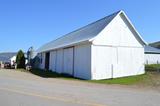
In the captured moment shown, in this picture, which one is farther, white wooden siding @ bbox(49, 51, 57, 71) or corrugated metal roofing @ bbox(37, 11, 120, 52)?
white wooden siding @ bbox(49, 51, 57, 71)

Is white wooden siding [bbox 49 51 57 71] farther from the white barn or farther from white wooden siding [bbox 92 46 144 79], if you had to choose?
white wooden siding [bbox 92 46 144 79]

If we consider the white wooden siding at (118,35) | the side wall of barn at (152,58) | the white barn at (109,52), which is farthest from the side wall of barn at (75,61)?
the side wall of barn at (152,58)

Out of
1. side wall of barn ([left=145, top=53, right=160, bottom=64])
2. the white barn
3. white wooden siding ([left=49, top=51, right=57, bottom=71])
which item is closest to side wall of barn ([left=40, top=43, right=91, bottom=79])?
the white barn

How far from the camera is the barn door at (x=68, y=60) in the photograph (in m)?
30.0

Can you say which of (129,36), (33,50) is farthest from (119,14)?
(33,50)

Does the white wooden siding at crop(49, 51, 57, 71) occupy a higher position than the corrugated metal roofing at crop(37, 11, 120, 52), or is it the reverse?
the corrugated metal roofing at crop(37, 11, 120, 52)

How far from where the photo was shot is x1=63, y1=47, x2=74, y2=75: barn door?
30.0m

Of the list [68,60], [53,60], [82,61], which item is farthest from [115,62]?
[53,60]

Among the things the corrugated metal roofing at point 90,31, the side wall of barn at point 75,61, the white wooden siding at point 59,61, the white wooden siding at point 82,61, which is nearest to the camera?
the white wooden siding at point 82,61

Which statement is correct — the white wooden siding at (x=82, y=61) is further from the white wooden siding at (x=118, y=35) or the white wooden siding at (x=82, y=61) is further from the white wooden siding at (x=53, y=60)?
the white wooden siding at (x=53, y=60)

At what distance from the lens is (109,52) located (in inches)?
1059

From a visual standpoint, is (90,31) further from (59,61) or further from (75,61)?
(59,61)

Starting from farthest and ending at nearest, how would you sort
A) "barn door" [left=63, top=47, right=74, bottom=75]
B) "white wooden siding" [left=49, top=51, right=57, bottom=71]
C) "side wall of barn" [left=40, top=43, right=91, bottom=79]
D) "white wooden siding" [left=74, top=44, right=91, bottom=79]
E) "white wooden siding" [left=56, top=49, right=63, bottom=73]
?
"white wooden siding" [left=49, top=51, right=57, bottom=71], "white wooden siding" [left=56, top=49, right=63, bottom=73], "barn door" [left=63, top=47, right=74, bottom=75], "side wall of barn" [left=40, top=43, right=91, bottom=79], "white wooden siding" [left=74, top=44, right=91, bottom=79]

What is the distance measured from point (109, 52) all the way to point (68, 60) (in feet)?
19.4
